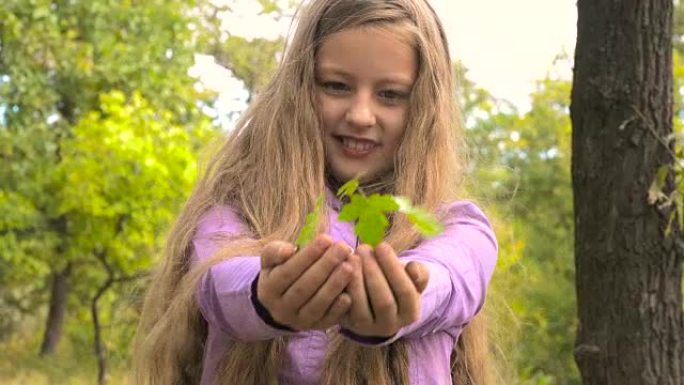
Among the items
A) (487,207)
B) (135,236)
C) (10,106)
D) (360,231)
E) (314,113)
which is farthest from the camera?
(10,106)

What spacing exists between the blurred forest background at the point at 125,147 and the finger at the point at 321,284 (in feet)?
38.3

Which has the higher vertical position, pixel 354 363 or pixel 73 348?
pixel 354 363

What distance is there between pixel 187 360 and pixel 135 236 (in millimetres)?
13225

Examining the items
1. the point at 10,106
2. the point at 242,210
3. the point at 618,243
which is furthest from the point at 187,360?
the point at 10,106

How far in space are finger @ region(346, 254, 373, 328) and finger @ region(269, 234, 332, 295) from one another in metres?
0.04

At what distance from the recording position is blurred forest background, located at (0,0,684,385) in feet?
47.1

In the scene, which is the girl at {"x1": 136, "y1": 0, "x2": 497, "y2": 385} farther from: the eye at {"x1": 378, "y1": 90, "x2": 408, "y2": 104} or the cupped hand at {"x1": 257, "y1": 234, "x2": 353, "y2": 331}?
the cupped hand at {"x1": 257, "y1": 234, "x2": 353, "y2": 331}

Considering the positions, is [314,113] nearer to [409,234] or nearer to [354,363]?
[409,234]

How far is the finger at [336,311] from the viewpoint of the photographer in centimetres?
125

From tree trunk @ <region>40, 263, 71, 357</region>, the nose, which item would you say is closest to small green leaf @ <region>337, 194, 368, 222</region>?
the nose

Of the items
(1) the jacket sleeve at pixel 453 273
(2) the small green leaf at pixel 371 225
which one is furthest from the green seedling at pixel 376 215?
(1) the jacket sleeve at pixel 453 273

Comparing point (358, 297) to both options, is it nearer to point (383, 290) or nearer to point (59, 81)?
point (383, 290)

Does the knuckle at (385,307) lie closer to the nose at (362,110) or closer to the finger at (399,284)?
the finger at (399,284)

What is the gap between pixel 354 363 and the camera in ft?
5.53
